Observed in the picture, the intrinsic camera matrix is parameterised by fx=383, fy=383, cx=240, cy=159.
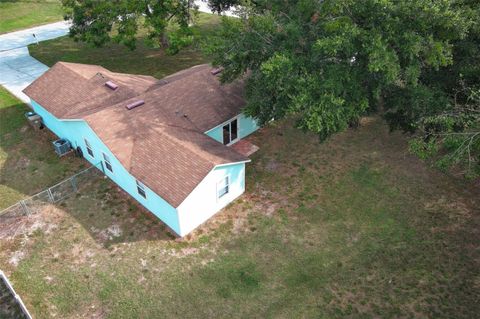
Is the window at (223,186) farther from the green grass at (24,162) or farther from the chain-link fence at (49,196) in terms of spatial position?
the green grass at (24,162)

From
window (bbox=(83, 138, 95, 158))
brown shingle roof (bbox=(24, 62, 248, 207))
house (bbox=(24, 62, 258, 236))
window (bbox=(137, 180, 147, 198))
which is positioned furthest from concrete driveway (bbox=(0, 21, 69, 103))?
window (bbox=(137, 180, 147, 198))

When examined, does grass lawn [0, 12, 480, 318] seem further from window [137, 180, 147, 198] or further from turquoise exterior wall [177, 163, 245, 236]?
window [137, 180, 147, 198]

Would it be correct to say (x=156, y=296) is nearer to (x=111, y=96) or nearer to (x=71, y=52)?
(x=111, y=96)

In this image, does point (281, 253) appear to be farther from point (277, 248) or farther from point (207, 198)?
point (207, 198)

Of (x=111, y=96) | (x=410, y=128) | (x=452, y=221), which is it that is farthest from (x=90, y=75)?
(x=452, y=221)

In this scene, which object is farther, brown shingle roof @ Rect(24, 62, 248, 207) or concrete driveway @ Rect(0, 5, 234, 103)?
concrete driveway @ Rect(0, 5, 234, 103)


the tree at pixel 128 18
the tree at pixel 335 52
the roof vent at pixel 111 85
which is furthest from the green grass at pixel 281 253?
the tree at pixel 128 18
